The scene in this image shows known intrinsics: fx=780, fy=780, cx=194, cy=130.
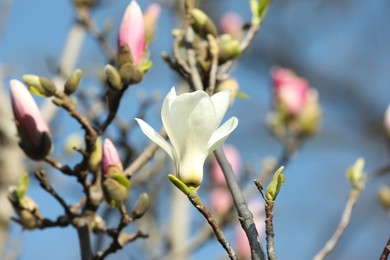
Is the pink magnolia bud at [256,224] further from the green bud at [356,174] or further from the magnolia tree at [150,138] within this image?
the green bud at [356,174]

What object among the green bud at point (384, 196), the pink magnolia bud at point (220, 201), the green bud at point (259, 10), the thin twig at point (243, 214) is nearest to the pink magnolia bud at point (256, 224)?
the pink magnolia bud at point (220, 201)

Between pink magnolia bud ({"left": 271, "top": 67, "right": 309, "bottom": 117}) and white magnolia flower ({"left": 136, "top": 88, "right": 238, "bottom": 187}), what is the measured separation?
3.85 ft

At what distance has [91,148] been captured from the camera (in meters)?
1.11

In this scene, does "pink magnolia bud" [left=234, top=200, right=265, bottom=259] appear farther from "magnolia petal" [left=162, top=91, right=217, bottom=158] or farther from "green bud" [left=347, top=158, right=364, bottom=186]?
"magnolia petal" [left=162, top=91, right=217, bottom=158]

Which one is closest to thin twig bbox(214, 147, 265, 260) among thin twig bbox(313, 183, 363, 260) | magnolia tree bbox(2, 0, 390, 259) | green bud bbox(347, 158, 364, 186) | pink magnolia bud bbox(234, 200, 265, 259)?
magnolia tree bbox(2, 0, 390, 259)

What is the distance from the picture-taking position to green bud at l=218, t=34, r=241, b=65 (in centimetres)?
119

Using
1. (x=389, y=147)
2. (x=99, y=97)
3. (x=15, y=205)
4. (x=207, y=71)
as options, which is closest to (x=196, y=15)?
(x=207, y=71)

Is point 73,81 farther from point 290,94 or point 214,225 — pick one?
point 290,94

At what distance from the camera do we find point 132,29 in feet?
3.73

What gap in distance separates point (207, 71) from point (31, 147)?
0.28m

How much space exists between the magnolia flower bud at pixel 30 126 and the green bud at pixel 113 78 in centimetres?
11

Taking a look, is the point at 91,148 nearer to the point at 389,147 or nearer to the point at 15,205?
the point at 15,205

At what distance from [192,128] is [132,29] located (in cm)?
32

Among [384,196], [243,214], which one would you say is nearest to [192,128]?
[243,214]
